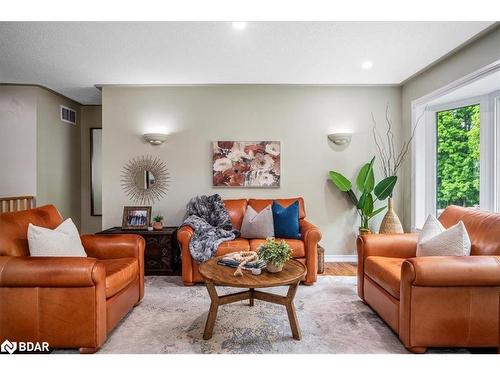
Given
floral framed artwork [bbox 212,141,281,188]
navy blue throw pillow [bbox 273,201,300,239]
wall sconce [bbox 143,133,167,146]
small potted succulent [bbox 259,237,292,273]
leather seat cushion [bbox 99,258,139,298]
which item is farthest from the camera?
floral framed artwork [bbox 212,141,281,188]

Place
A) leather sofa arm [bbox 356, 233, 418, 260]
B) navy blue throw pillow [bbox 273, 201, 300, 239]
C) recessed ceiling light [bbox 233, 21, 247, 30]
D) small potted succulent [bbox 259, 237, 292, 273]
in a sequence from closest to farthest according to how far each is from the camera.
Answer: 1. small potted succulent [bbox 259, 237, 292, 273]
2. recessed ceiling light [bbox 233, 21, 247, 30]
3. leather sofa arm [bbox 356, 233, 418, 260]
4. navy blue throw pillow [bbox 273, 201, 300, 239]

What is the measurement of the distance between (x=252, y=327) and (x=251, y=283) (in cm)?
49

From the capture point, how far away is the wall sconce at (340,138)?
4.21 meters

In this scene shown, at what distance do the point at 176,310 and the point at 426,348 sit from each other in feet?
6.60

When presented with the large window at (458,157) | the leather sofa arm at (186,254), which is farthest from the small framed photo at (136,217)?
the large window at (458,157)

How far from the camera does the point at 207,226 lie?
352cm

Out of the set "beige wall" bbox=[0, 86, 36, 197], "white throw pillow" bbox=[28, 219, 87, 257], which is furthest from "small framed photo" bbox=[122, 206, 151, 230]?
"beige wall" bbox=[0, 86, 36, 197]

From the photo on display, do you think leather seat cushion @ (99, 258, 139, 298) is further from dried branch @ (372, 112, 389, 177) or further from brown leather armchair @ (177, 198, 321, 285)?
dried branch @ (372, 112, 389, 177)

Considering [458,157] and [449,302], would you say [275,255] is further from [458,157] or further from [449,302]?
[458,157]

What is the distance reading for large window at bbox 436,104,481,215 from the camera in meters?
3.41

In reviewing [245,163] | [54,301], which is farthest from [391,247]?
[54,301]

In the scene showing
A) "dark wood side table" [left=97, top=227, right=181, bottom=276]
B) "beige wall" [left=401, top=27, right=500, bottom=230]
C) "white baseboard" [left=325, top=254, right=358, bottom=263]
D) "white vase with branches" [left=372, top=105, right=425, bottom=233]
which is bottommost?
"white baseboard" [left=325, top=254, right=358, bottom=263]

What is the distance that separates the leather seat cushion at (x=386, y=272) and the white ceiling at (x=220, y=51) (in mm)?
2086

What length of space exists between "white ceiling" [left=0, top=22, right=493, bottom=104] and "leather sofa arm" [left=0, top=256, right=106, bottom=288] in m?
2.03
